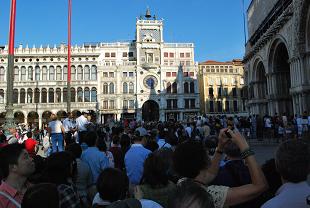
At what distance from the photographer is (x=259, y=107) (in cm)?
3453

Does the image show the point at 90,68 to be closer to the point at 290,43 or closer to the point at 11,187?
the point at 290,43

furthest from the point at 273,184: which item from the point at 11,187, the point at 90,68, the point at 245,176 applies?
the point at 90,68

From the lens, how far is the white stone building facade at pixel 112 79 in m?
55.4

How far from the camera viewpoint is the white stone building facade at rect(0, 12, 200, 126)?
5538 centimetres

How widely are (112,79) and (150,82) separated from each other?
776 centimetres

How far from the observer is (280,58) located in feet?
94.6

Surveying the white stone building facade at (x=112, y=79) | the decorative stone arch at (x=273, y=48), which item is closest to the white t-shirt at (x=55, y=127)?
the decorative stone arch at (x=273, y=48)

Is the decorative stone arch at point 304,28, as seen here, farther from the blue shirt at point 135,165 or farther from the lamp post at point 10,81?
the blue shirt at point 135,165

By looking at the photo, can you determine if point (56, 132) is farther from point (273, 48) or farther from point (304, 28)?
point (273, 48)

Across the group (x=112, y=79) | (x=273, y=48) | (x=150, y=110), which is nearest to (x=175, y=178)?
(x=273, y=48)

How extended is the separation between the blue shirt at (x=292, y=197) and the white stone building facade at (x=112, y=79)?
52.1 meters

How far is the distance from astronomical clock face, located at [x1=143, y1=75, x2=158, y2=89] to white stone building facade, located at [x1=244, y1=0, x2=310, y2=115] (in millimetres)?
23396

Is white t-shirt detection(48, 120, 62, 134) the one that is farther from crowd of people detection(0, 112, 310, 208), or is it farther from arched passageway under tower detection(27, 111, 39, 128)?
arched passageway under tower detection(27, 111, 39, 128)

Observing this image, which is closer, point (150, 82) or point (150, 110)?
point (150, 82)
